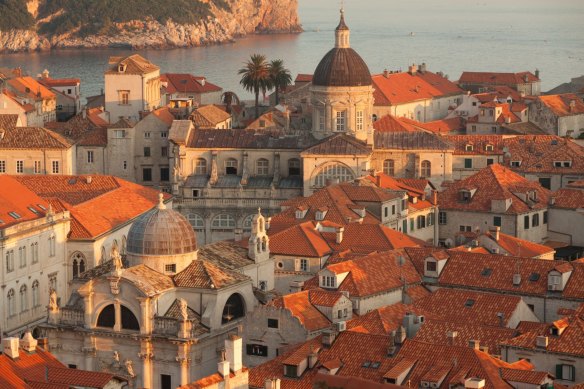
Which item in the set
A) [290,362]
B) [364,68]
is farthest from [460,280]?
[364,68]

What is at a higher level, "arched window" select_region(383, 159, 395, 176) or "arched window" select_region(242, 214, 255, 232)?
"arched window" select_region(383, 159, 395, 176)

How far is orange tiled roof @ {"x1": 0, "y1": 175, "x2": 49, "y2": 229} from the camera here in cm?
8781

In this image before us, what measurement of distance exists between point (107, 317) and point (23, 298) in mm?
11988

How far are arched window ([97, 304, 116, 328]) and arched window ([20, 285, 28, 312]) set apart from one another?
11657 mm

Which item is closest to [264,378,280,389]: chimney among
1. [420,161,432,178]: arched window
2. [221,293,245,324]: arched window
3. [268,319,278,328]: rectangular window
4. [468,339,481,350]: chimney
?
[468,339,481,350]: chimney

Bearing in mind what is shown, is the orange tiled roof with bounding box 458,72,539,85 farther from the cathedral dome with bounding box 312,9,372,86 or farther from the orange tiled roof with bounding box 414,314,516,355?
the orange tiled roof with bounding box 414,314,516,355

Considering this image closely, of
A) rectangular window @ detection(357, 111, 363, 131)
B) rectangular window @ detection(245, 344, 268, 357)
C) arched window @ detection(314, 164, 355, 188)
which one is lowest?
rectangular window @ detection(245, 344, 268, 357)

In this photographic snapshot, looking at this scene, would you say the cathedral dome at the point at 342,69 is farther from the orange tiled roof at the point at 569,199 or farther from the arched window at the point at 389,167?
the orange tiled roof at the point at 569,199

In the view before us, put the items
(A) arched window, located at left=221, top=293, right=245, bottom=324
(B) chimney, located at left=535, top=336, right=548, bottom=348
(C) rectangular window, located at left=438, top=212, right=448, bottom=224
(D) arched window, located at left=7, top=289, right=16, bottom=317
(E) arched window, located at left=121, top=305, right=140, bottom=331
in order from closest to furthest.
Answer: (B) chimney, located at left=535, top=336, right=548, bottom=348, (E) arched window, located at left=121, top=305, right=140, bottom=331, (A) arched window, located at left=221, top=293, right=245, bottom=324, (D) arched window, located at left=7, top=289, right=16, bottom=317, (C) rectangular window, located at left=438, top=212, right=448, bottom=224

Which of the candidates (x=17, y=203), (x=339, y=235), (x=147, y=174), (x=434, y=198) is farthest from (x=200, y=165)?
(x=17, y=203)

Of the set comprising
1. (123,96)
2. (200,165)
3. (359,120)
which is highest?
(123,96)

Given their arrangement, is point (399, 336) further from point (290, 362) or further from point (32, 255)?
point (32, 255)

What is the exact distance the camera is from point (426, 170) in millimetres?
112438

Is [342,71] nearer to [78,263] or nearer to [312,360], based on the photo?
[78,263]
